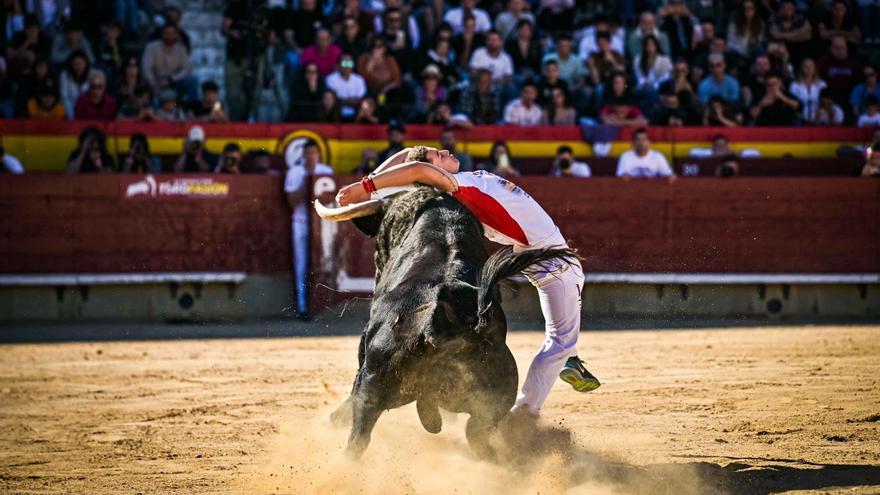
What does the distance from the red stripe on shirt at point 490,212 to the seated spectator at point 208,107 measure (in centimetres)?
663

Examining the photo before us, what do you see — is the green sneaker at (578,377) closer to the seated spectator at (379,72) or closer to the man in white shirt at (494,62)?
the seated spectator at (379,72)

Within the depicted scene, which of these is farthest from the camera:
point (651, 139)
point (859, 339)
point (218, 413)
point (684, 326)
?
point (651, 139)

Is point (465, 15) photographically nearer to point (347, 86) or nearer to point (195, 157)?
point (347, 86)

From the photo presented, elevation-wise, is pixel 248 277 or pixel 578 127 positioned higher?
pixel 578 127

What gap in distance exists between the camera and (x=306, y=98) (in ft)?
36.5

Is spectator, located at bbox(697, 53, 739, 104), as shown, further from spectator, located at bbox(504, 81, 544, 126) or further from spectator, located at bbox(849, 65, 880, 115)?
spectator, located at bbox(504, 81, 544, 126)

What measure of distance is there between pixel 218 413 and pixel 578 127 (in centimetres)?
607

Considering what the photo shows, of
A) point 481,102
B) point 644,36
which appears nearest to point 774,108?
point 644,36

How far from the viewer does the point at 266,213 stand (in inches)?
419

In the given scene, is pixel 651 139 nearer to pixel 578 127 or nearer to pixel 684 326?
pixel 578 127

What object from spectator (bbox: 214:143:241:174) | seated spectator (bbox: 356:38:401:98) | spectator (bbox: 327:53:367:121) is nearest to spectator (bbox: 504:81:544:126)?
seated spectator (bbox: 356:38:401:98)

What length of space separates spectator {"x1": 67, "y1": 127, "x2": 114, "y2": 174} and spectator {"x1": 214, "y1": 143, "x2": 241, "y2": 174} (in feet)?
3.24

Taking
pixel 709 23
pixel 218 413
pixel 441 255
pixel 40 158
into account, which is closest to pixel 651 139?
pixel 709 23

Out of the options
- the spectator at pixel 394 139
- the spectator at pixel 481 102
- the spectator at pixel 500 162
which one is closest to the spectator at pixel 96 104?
the spectator at pixel 394 139
